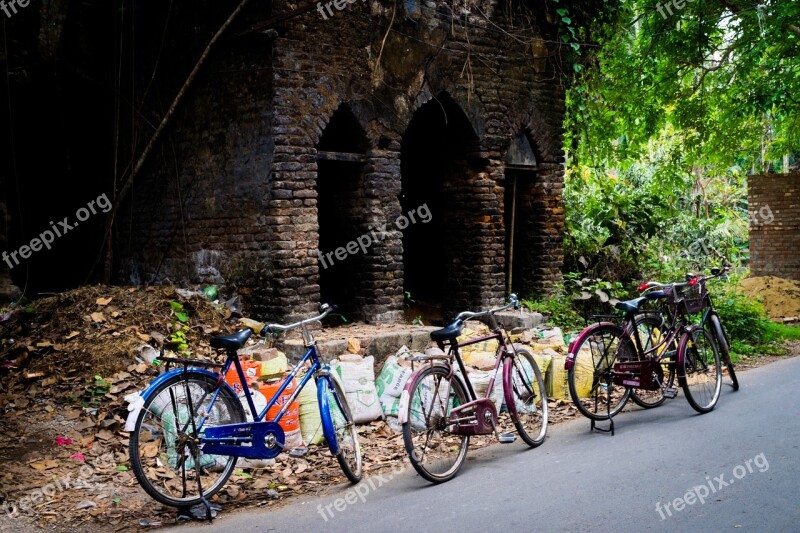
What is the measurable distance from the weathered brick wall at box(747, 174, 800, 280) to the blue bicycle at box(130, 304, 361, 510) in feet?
45.7

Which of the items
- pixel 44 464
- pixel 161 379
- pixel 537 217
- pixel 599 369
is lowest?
pixel 44 464

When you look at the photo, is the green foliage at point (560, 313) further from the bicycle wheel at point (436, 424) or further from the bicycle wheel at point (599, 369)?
the bicycle wheel at point (436, 424)

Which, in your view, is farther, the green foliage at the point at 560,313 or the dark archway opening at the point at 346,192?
the green foliage at the point at 560,313

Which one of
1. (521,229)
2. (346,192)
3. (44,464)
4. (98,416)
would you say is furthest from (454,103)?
A: (44,464)

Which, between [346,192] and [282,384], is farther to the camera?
[346,192]

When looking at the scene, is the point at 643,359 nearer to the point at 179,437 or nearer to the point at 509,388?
the point at 509,388

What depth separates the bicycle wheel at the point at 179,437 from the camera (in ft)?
15.2

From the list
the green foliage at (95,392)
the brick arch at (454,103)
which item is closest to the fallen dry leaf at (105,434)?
the green foliage at (95,392)

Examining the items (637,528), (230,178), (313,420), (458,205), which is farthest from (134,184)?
(637,528)

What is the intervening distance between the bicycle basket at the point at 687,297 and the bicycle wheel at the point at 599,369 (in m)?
0.70

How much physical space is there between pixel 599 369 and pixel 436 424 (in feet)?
6.07

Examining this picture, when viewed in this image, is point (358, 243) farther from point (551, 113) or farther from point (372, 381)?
point (551, 113)

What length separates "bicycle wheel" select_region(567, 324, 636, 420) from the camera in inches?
257

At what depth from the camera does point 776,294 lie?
48.9 feet
